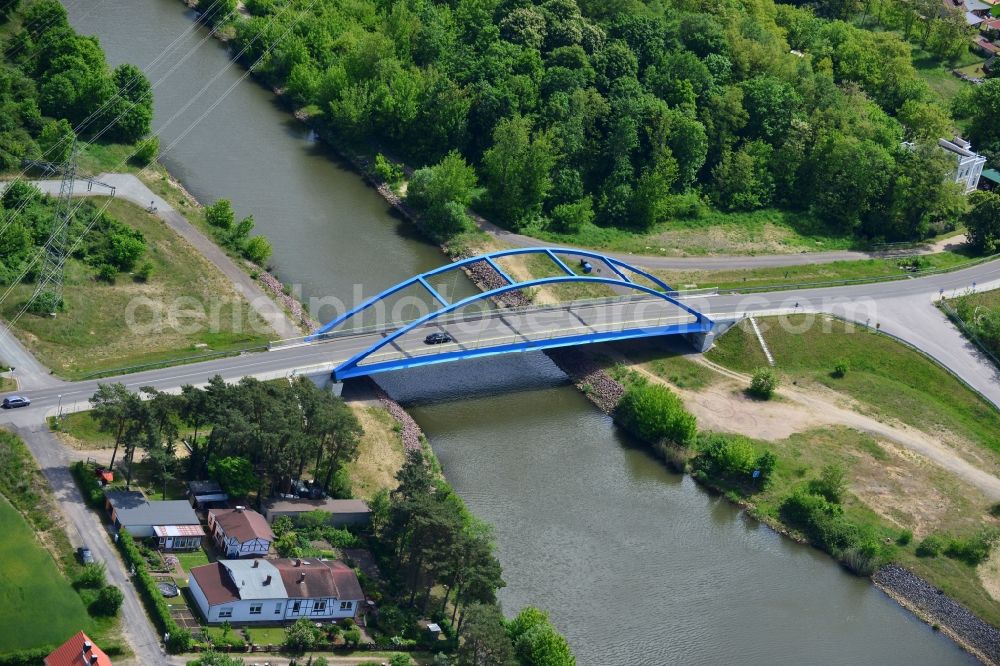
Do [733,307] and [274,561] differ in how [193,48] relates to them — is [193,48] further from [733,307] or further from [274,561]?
[274,561]

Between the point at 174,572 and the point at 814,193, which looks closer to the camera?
the point at 174,572

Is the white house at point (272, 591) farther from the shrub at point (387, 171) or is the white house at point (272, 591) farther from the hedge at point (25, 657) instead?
the shrub at point (387, 171)

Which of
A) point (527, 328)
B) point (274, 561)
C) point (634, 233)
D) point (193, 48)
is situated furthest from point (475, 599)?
point (193, 48)

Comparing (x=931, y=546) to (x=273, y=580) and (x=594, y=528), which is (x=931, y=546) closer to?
(x=594, y=528)

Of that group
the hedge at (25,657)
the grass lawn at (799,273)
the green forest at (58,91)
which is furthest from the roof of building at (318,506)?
the green forest at (58,91)

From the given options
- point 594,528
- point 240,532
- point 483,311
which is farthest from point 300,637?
point 483,311

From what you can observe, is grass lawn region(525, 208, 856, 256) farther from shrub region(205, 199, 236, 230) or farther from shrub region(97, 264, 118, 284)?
shrub region(97, 264, 118, 284)

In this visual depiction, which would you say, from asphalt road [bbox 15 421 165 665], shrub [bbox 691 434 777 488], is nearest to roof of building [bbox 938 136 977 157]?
shrub [bbox 691 434 777 488]
